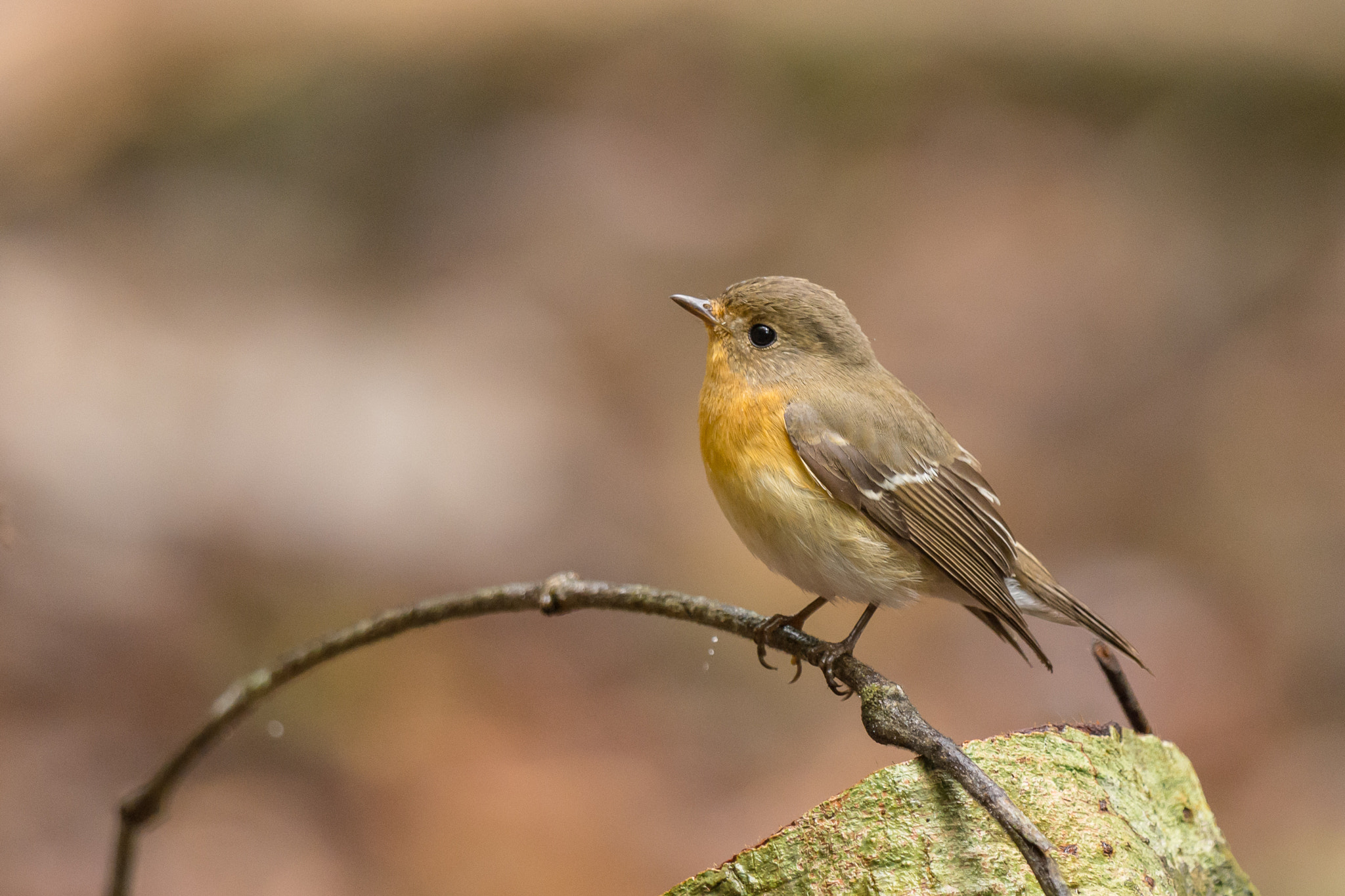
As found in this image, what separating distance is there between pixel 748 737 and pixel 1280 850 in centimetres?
235

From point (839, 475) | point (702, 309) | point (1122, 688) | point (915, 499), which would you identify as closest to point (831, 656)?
point (1122, 688)

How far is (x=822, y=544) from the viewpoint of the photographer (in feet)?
8.85

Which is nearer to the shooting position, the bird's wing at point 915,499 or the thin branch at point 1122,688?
the thin branch at point 1122,688

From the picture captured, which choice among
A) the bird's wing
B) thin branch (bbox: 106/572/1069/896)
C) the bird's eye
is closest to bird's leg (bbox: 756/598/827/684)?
thin branch (bbox: 106/572/1069/896)

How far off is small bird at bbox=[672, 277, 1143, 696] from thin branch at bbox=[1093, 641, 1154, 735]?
0.77 metres

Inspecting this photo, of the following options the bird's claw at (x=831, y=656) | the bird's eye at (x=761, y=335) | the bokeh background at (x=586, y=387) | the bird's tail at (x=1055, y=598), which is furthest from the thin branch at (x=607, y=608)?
the bokeh background at (x=586, y=387)

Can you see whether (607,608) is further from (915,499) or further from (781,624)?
(915,499)

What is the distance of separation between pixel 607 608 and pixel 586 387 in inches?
171

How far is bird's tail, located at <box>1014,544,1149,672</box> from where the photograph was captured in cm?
267

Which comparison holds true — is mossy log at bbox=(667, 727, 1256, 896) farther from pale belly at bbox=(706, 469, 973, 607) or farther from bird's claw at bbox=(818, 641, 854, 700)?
pale belly at bbox=(706, 469, 973, 607)

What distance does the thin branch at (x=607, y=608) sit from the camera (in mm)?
1407

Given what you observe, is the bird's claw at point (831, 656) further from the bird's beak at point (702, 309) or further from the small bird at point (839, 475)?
the bird's beak at point (702, 309)

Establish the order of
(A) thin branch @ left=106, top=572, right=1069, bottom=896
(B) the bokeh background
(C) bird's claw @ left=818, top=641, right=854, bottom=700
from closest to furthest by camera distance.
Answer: (A) thin branch @ left=106, top=572, right=1069, bottom=896 < (C) bird's claw @ left=818, top=641, right=854, bottom=700 < (B) the bokeh background

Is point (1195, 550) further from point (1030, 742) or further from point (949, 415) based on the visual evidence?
point (1030, 742)
